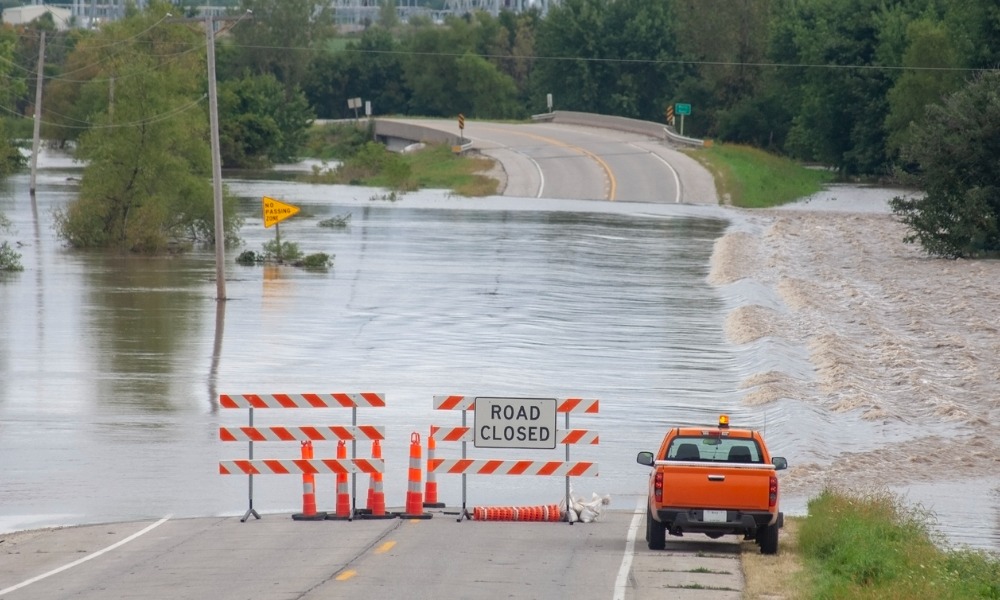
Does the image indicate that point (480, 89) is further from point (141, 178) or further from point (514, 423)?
point (514, 423)

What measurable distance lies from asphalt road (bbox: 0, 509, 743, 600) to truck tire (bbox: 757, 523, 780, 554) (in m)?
0.28

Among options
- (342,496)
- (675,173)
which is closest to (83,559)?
(342,496)

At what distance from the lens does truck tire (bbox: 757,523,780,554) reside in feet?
45.9

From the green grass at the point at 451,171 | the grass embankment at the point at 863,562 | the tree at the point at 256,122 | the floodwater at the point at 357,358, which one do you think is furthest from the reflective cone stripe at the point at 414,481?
the tree at the point at 256,122

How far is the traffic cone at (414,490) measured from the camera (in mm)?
15984

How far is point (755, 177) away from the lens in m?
82.1

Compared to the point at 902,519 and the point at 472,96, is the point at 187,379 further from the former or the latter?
the point at 472,96

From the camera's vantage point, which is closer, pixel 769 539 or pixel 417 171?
pixel 769 539

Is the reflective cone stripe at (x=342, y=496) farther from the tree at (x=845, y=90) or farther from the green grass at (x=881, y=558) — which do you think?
the tree at (x=845, y=90)

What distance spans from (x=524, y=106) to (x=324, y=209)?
72362mm

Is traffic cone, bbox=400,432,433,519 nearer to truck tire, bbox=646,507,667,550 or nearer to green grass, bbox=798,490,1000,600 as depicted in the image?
truck tire, bbox=646,507,667,550

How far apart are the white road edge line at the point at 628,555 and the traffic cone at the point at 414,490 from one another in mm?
2204

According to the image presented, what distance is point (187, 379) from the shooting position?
26.6 meters

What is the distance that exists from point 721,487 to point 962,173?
38.9 meters
